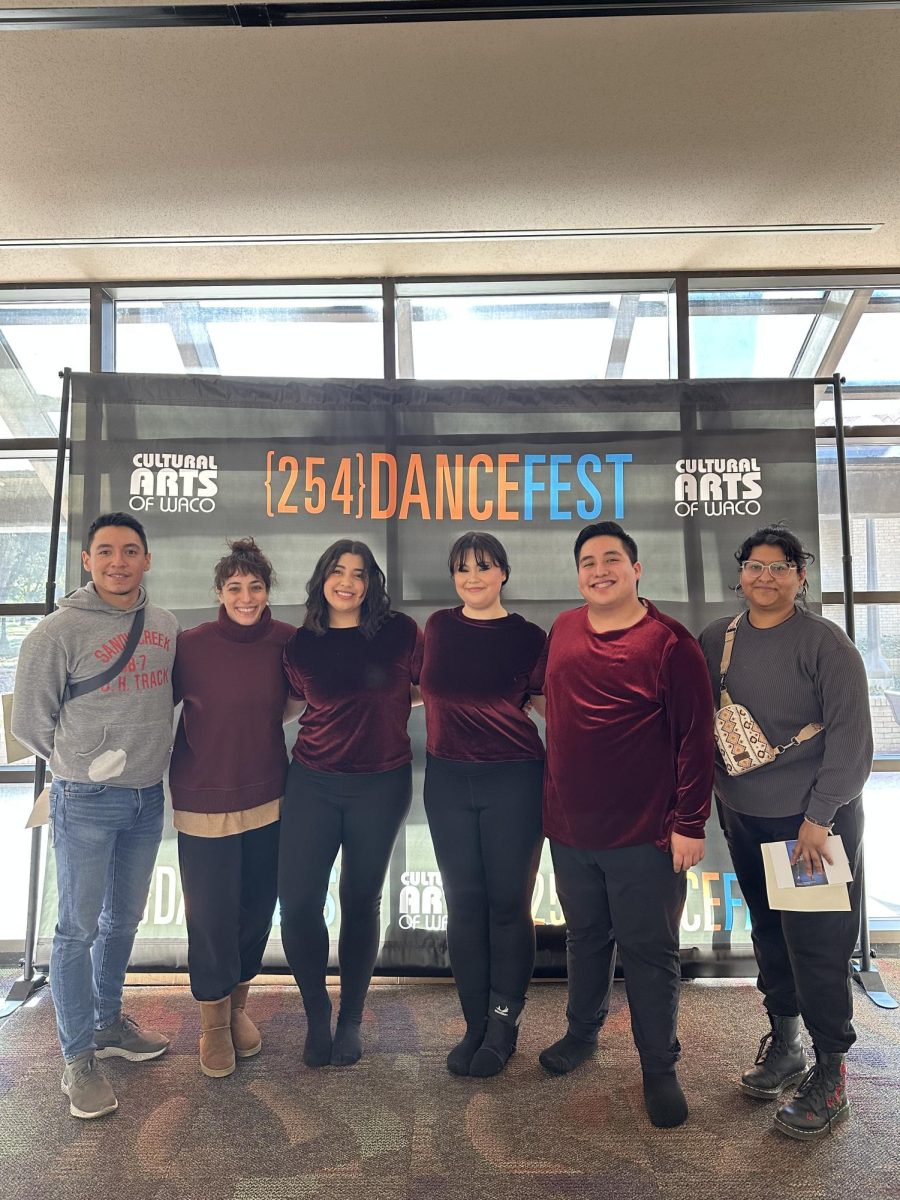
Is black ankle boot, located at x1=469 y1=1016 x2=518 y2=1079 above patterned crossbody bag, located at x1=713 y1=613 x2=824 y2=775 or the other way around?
the other way around

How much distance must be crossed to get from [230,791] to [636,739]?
1.22m

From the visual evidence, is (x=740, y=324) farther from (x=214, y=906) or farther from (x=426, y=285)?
(x=214, y=906)

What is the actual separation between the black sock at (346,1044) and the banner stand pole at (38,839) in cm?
Result: 131

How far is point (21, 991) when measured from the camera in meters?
2.83

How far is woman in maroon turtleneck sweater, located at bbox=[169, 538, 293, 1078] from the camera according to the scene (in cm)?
228

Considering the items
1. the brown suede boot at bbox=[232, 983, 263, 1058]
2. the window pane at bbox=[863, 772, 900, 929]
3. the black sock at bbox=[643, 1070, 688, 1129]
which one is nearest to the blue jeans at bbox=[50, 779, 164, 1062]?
the brown suede boot at bbox=[232, 983, 263, 1058]

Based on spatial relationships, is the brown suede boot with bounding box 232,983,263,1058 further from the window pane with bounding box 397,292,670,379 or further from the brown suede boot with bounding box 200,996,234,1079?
the window pane with bounding box 397,292,670,379

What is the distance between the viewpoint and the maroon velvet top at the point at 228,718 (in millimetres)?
2295

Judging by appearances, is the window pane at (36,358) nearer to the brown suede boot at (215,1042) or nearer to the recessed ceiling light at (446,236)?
the recessed ceiling light at (446,236)

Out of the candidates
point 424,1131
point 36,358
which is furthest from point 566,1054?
point 36,358

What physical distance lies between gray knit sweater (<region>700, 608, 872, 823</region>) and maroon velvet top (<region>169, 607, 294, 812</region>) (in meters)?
1.37

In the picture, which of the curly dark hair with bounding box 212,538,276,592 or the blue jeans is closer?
the blue jeans

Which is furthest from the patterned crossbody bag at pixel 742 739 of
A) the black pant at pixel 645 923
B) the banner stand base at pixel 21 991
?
the banner stand base at pixel 21 991

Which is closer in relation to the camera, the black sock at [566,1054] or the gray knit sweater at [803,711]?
the gray knit sweater at [803,711]
